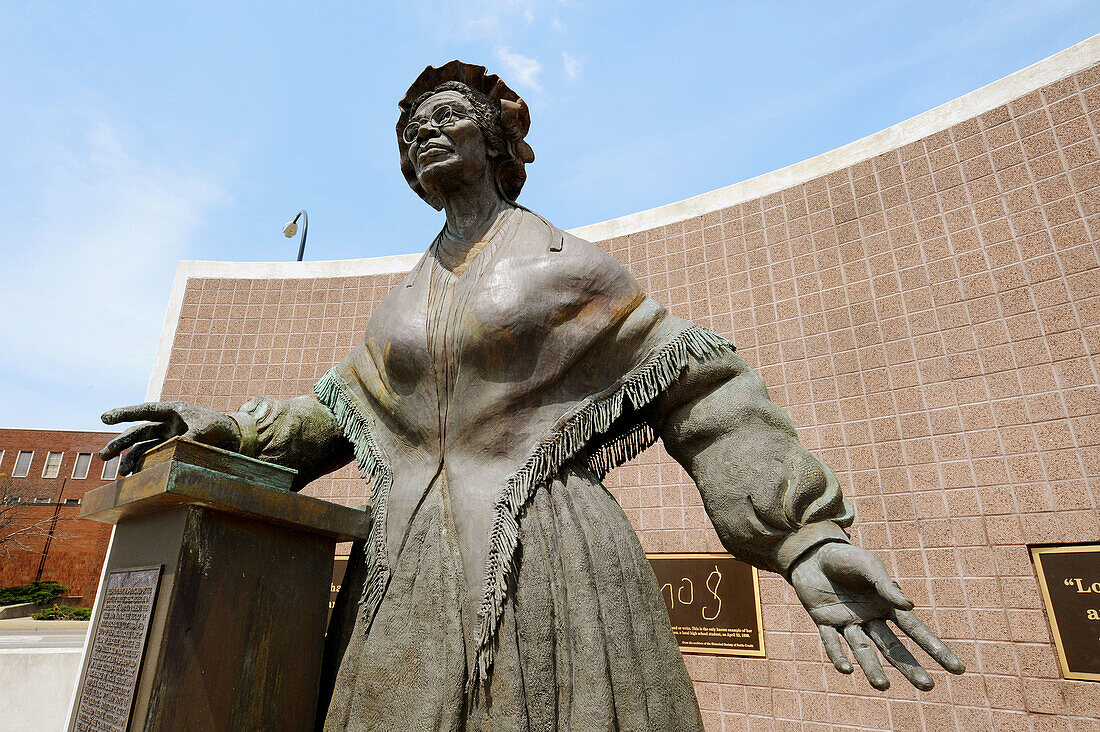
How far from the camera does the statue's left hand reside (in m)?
1.31

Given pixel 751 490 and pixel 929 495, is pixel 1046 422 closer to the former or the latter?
pixel 929 495

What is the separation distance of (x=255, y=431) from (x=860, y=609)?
58.8 inches

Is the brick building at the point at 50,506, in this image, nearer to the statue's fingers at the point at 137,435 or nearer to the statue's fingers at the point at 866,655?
the statue's fingers at the point at 137,435

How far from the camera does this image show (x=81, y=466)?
2747 centimetres

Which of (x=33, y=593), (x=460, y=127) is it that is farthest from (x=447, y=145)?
(x=33, y=593)

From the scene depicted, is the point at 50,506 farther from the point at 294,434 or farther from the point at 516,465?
the point at 516,465

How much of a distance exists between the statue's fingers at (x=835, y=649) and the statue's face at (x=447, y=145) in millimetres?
1413

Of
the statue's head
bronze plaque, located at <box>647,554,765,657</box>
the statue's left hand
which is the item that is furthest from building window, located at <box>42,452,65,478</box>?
the statue's left hand

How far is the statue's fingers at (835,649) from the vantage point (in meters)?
1.34

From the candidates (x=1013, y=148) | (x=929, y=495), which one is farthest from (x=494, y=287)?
(x=1013, y=148)

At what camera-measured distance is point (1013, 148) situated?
490cm

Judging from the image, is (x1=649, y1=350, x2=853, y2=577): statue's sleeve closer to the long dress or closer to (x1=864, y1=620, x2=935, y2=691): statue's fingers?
the long dress

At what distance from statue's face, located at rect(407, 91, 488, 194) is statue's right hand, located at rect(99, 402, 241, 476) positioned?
83cm

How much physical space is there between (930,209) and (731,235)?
5.11 feet
